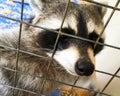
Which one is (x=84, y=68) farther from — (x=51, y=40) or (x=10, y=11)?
(x=10, y=11)

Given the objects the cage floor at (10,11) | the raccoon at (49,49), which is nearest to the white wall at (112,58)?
the raccoon at (49,49)

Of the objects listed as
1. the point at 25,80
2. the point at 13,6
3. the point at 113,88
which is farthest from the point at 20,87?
the point at 13,6

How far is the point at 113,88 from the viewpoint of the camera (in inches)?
50.1

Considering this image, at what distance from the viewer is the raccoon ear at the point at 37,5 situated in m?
0.99

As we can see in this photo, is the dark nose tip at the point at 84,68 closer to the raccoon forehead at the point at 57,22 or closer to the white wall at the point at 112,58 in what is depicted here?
the raccoon forehead at the point at 57,22

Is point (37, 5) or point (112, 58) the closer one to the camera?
point (37, 5)

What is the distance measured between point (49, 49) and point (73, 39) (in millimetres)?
101

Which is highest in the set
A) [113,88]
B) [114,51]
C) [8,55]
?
[8,55]

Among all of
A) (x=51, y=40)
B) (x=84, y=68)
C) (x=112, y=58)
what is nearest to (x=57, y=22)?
(x=51, y=40)

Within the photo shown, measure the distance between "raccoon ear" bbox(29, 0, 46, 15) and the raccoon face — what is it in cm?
3

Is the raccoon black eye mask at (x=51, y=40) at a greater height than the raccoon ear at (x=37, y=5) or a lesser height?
lesser

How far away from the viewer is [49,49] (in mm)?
961

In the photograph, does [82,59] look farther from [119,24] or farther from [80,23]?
[119,24]

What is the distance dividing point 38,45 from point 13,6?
0.50 meters
